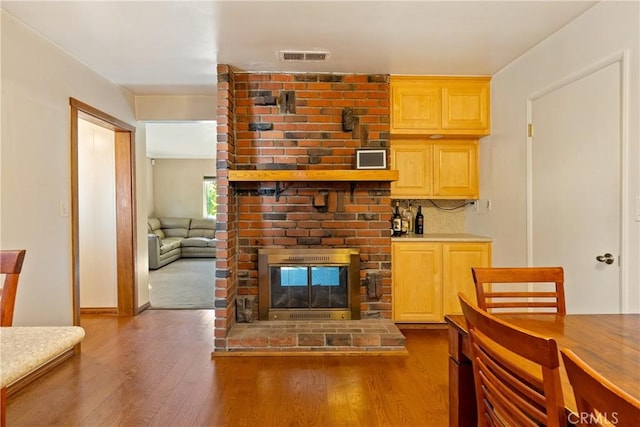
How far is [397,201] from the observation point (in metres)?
3.73

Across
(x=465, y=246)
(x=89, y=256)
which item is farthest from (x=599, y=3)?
(x=89, y=256)

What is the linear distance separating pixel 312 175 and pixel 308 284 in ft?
3.12

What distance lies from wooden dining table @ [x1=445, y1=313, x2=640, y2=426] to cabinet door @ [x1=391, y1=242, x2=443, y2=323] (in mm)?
1849

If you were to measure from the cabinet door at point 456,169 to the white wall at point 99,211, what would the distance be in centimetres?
334

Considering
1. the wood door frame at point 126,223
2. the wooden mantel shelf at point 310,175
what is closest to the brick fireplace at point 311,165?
the wooden mantel shelf at point 310,175

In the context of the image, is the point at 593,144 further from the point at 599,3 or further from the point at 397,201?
the point at 397,201

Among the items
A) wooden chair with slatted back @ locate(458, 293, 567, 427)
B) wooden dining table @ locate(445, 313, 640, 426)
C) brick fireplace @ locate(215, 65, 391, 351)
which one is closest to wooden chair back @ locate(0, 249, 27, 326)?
wooden chair with slatted back @ locate(458, 293, 567, 427)

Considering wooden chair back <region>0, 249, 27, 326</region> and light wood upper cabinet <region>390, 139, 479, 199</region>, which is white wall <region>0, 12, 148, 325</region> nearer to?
wooden chair back <region>0, 249, 27, 326</region>

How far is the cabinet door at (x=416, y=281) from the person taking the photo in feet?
10.7

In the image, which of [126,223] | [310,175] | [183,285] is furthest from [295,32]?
[183,285]

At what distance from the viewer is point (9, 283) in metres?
1.23

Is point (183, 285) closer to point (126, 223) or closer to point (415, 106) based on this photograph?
point (126, 223)

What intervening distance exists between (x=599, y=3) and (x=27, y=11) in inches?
130

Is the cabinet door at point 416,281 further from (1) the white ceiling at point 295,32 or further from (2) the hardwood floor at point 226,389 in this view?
(1) the white ceiling at point 295,32
